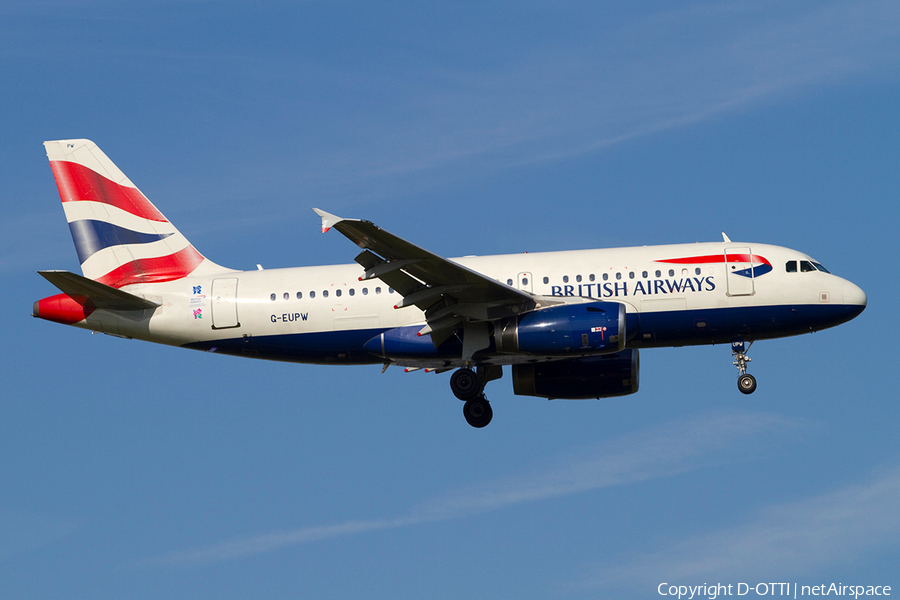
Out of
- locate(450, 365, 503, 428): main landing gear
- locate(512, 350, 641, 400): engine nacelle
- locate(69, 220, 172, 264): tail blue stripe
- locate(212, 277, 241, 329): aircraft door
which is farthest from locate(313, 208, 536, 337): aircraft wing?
locate(69, 220, 172, 264): tail blue stripe

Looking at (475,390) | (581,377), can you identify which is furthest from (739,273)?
(475,390)

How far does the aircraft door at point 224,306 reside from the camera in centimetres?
3641

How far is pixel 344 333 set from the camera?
35.8 m

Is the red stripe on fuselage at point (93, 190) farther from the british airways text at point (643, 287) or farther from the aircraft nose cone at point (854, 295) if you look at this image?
the aircraft nose cone at point (854, 295)

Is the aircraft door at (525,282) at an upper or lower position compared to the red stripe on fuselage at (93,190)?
lower

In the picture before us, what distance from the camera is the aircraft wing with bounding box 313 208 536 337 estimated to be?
30656mm

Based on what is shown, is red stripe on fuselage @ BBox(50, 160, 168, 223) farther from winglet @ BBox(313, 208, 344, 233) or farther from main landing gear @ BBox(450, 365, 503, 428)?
winglet @ BBox(313, 208, 344, 233)

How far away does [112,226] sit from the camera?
39312 millimetres

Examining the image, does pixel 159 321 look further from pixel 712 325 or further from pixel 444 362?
pixel 712 325

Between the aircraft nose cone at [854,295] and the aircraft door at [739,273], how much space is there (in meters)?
3.13

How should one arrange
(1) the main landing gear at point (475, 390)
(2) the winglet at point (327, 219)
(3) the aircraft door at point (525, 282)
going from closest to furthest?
(2) the winglet at point (327, 219)
(3) the aircraft door at point (525, 282)
(1) the main landing gear at point (475, 390)

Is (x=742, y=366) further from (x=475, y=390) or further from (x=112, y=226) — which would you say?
(x=112, y=226)

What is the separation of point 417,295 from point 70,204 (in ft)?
47.6

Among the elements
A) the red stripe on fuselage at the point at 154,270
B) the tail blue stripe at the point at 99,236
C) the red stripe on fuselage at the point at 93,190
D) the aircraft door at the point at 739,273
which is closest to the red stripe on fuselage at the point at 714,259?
the aircraft door at the point at 739,273
